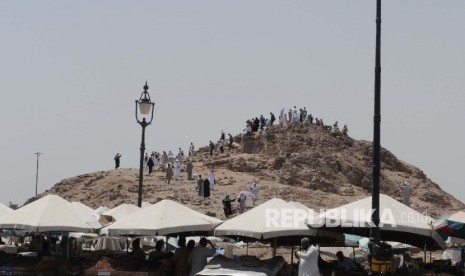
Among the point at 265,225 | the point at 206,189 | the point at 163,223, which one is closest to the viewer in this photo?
the point at 265,225

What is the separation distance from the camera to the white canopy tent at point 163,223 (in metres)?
17.5

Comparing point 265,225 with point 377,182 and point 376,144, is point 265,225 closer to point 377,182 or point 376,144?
point 377,182

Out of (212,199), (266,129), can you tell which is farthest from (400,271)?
(266,129)

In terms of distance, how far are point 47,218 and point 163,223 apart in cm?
268

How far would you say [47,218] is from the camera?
60.9ft

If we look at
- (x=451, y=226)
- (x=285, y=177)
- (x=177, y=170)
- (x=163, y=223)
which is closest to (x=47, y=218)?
(x=163, y=223)

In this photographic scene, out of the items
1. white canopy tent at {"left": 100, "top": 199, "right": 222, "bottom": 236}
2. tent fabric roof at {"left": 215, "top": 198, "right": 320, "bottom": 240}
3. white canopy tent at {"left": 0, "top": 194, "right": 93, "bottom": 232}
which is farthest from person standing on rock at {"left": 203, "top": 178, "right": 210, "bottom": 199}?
tent fabric roof at {"left": 215, "top": 198, "right": 320, "bottom": 240}

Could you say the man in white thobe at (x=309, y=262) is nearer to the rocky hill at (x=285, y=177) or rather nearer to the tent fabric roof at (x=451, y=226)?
the tent fabric roof at (x=451, y=226)

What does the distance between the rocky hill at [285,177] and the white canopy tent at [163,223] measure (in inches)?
998

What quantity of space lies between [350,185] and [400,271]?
4934 centimetres

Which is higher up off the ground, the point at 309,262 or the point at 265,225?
the point at 265,225

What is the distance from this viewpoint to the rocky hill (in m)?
52.5

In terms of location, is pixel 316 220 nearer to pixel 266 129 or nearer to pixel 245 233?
pixel 245 233

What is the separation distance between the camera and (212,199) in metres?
49.6
